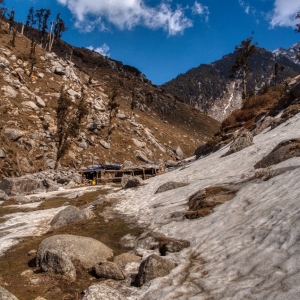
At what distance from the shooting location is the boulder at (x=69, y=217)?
14814mm

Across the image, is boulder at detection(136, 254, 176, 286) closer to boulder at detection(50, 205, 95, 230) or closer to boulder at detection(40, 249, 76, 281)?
boulder at detection(40, 249, 76, 281)

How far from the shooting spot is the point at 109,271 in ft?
26.5

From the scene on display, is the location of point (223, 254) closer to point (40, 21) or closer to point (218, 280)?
point (218, 280)

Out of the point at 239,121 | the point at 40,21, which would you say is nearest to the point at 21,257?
the point at 239,121

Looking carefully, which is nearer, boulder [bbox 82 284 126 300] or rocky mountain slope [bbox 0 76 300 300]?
boulder [bbox 82 284 126 300]

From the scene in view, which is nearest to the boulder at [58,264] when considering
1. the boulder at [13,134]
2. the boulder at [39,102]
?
the boulder at [13,134]

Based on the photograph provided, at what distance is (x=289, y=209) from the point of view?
8.60 meters

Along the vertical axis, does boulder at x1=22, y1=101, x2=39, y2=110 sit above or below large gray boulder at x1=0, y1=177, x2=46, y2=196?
above

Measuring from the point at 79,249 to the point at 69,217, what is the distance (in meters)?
6.36

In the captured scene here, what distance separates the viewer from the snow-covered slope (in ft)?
19.7

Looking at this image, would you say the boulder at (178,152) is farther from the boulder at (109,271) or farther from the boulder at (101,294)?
the boulder at (101,294)

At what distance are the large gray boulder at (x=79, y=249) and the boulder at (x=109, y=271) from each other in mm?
628

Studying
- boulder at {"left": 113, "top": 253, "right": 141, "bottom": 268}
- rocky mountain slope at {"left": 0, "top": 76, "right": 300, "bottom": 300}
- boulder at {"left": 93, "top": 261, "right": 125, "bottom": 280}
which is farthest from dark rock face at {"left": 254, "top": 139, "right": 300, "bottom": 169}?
boulder at {"left": 93, "top": 261, "right": 125, "bottom": 280}

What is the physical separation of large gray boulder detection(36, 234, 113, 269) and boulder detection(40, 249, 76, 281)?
34 centimetres
